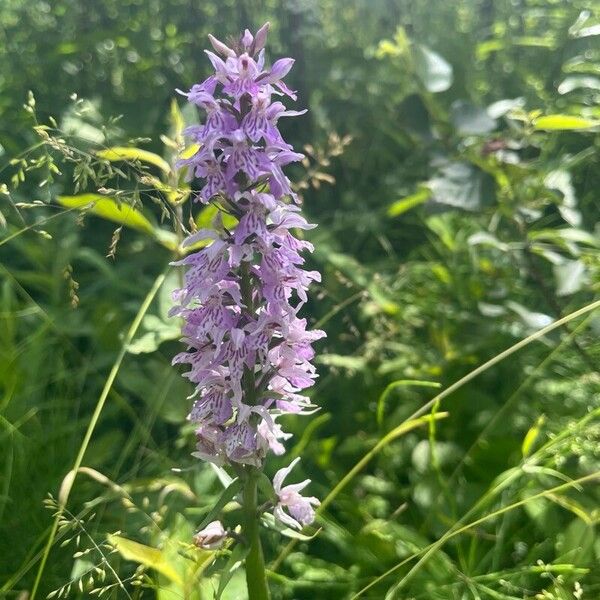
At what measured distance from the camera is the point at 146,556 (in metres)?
1.19

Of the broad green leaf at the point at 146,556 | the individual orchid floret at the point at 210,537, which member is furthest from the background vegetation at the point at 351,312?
the individual orchid floret at the point at 210,537

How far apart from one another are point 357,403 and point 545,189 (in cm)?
80

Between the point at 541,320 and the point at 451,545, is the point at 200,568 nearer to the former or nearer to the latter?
the point at 451,545

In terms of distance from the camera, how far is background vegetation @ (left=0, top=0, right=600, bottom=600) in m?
1.45

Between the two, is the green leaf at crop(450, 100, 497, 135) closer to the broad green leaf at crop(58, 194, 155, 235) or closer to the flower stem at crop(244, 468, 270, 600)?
the broad green leaf at crop(58, 194, 155, 235)

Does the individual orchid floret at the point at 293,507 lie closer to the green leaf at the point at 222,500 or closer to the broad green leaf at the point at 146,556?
the green leaf at the point at 222,500

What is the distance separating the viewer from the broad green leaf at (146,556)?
1165 mm

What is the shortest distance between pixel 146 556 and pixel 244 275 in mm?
517

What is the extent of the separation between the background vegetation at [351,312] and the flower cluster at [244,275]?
184 mm

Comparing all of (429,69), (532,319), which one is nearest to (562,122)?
Result: (532,319)

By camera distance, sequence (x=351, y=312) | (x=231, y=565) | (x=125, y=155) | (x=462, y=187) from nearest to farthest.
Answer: (x=231, y=565) < (x=125, y=155) < (x=462, y=187) < (x=351, y=312)

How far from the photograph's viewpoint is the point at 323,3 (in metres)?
3.50

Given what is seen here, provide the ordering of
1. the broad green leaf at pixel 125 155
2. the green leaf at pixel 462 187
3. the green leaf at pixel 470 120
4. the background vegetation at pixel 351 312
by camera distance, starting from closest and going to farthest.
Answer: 1. the broad green leaf at pixel 125 155
2. the background vegetation at pixel 351 312
3. the green leaf at pixel 462 187
4. the green leaf at pixel 470 120

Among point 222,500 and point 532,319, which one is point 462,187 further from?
point 222,500
